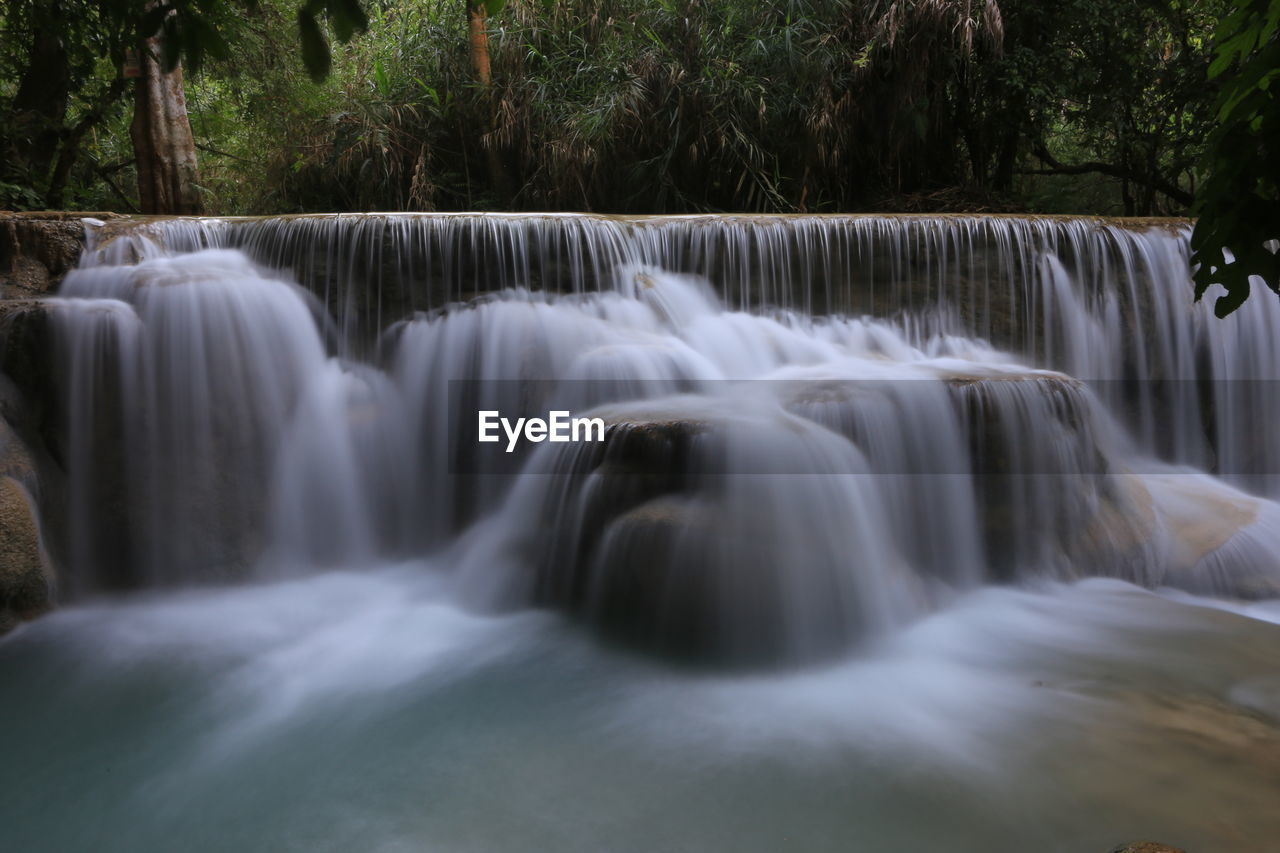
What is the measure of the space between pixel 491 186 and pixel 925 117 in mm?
4939

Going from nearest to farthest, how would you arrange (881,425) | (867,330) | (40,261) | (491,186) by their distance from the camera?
(881,425)
(40,261)
(867,330)
(491,186)

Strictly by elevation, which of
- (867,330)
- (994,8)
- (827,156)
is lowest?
(867,330)

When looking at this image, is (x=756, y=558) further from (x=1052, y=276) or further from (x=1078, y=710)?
(x=1052, y=276)

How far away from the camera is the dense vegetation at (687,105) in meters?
9.12

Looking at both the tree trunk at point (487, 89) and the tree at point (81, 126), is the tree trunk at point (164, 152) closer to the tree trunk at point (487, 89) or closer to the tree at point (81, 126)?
the tree at point (81, 126)

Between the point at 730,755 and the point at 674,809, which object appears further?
the point at 730,755

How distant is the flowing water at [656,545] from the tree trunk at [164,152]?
10.6 feet

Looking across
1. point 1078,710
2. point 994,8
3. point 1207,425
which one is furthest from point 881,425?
point 994,8

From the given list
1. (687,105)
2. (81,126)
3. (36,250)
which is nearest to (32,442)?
(36,250)

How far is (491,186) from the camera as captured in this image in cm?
1015

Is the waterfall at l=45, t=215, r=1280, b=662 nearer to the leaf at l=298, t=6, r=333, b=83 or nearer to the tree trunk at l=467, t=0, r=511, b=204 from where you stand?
the leaf at l=298, t=6, r=333, b=83

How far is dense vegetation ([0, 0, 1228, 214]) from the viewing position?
9.12 metres

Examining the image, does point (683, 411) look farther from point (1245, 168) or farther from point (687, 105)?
point (687, 105)

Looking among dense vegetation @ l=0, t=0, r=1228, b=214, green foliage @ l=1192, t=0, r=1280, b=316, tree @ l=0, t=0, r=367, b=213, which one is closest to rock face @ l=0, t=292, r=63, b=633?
tree @ l=0, t=0, r=367, b=213
